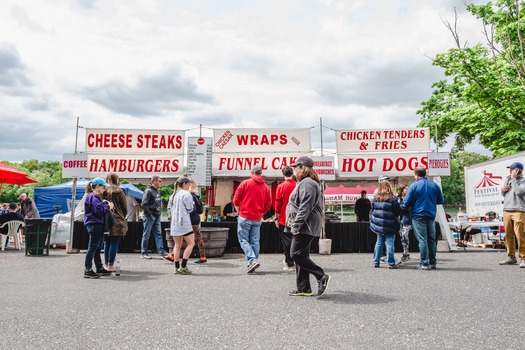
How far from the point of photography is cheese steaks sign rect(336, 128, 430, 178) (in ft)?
40.0

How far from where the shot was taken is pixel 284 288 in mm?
5996

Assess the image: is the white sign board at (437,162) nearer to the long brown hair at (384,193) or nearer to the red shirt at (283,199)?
the long brown hair at (384,193)

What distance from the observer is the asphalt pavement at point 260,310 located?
3539 millimetres

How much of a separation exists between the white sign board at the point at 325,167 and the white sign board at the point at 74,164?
21.2 ft

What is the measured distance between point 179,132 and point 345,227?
566cm

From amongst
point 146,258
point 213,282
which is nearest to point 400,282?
point 213,282

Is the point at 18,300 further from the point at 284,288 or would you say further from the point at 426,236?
the point at 426,236

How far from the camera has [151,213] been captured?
10242mm

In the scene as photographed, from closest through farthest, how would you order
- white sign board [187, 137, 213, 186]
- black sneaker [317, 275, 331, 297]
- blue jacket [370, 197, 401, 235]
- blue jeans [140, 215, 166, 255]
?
1. black sneaker [317, 275, 331, 297]
2. blue jacket [370, 197, 401, 235]
3. blue jeans [140, 215, 166, 255]
4. white sign board [187, 137, 213, 186]

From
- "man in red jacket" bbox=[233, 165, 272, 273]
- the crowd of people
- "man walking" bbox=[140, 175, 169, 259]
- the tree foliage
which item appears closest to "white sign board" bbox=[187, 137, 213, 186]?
"man walking" bbox=[140, 175, 169, 259]

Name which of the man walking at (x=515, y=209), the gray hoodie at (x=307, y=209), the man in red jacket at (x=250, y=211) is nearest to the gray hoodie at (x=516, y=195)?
the man walking at (x=515, y=209)

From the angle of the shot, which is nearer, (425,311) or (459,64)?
(425,311)

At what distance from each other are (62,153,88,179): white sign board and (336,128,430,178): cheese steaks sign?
7.36 meters

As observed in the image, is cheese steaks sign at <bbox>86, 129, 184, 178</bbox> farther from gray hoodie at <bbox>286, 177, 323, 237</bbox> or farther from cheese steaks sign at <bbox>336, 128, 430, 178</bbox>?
gray hoodie at <bbox>286, 177, 323, 237</bbox>
